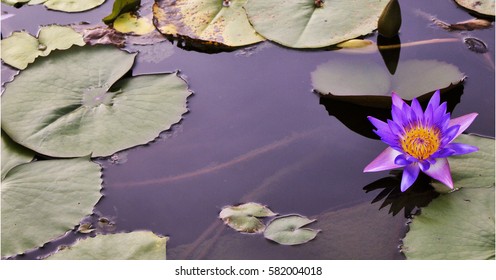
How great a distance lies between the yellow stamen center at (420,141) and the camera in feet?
6.98

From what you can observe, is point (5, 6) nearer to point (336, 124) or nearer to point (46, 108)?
point (46, 108)

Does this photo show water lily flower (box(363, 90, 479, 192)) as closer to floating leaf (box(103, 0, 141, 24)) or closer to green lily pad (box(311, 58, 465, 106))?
green lily pad (box(311, 58, 465, 106))

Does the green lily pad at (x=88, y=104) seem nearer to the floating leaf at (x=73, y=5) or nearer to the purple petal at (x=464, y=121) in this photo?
the floating leaf at (x=73, y=5)

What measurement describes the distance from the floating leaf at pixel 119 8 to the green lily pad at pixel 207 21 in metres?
0.15

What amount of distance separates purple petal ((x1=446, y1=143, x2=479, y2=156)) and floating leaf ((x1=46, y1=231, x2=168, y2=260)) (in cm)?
103

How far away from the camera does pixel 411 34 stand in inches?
113

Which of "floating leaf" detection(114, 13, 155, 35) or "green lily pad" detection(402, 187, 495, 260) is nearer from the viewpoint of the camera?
"green lily pad" detection(402, 187, 495, 260)

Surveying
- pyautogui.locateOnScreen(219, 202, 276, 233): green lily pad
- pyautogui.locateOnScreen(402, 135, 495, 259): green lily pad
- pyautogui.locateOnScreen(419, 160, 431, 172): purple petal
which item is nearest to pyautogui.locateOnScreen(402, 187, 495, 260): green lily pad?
pyautogui.locateOnScreen(402, 135, 495, 259): green lily pad

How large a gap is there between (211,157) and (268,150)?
22 cm

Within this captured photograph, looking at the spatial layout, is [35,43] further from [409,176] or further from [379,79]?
[409,176]

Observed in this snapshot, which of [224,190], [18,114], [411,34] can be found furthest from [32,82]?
[411,34]

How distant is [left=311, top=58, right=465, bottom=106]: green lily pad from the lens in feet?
8.08

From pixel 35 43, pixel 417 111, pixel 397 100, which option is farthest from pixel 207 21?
pixel 417 111

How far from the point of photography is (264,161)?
92.1 inches
